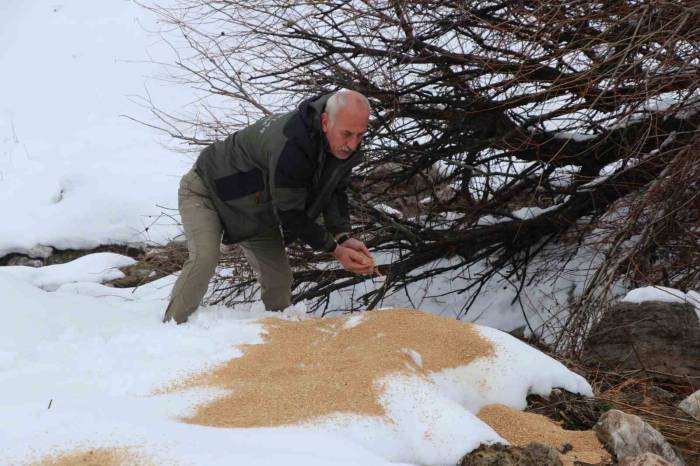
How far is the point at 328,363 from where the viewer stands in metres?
3.08

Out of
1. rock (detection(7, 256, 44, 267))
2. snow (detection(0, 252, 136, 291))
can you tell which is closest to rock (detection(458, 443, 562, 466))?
snow (detection(0, 252, 136, 291))

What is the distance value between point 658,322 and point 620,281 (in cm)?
150

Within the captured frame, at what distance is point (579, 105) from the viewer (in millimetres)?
4863

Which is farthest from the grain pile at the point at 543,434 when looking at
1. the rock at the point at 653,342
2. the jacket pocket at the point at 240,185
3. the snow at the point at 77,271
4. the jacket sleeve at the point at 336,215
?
the snow at the point at 77,271

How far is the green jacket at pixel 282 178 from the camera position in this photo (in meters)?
3.63

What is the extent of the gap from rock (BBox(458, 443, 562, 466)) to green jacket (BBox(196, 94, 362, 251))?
166 centimetres

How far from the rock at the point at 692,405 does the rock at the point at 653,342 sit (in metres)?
0.43

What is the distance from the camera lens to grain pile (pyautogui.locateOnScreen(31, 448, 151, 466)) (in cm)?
212

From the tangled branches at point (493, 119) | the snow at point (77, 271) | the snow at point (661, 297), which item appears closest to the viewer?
the snow at point (661, 297)

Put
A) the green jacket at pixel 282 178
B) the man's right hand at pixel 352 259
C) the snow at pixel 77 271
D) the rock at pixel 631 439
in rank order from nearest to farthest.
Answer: the rock at pixel 631 439
the green jacket at pixel 282 178
the man's right hand at pixel 352 259
the snow at pixel 77 271

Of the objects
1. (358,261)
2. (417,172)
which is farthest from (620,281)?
(358,261)

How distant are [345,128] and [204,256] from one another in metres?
1.08

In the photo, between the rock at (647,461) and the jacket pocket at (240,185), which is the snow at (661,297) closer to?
the rock at (647,461)

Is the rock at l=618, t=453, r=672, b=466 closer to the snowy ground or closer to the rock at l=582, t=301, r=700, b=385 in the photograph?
the snowy ground
